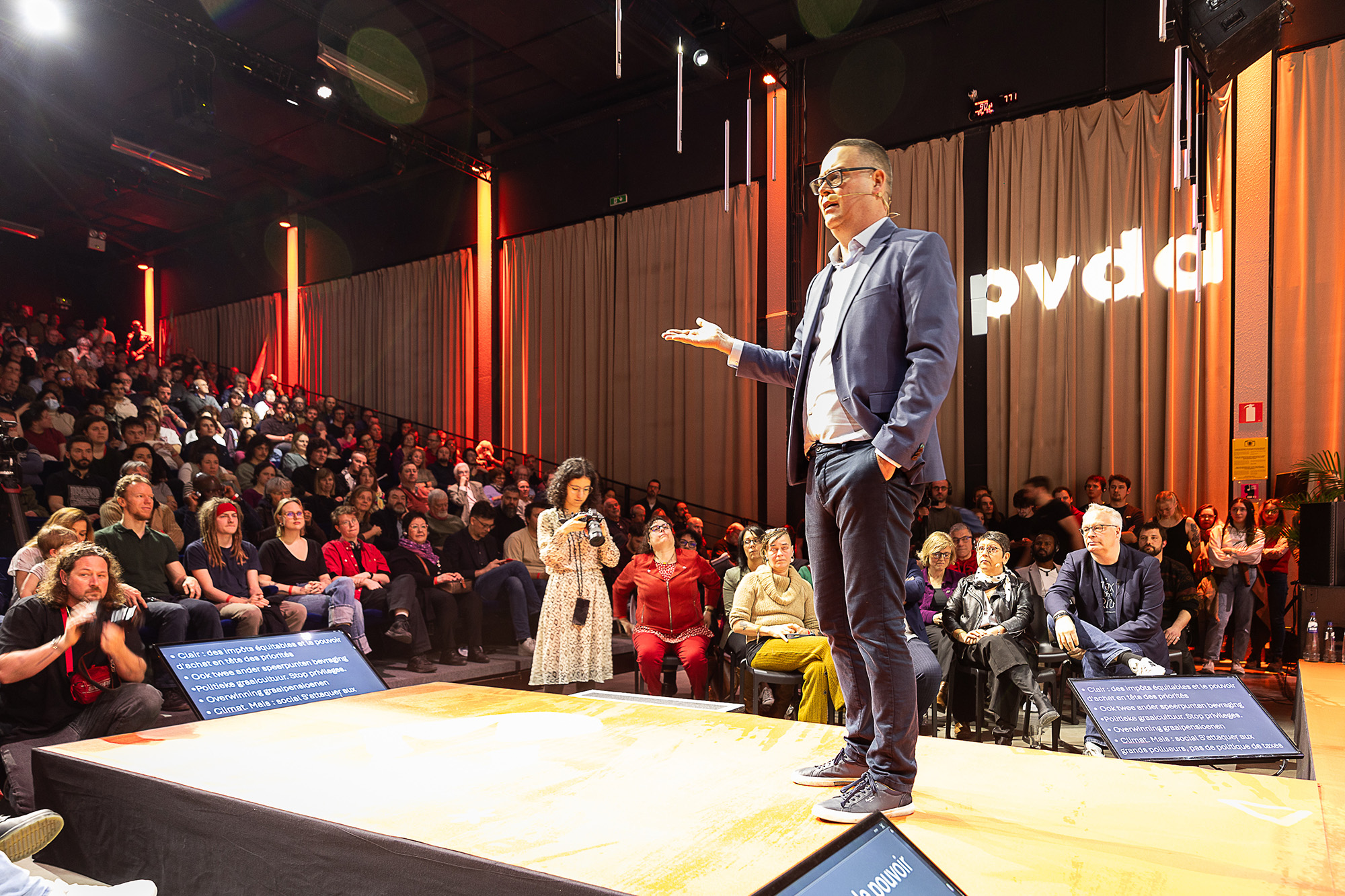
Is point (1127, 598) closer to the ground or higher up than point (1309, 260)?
closer to the ground

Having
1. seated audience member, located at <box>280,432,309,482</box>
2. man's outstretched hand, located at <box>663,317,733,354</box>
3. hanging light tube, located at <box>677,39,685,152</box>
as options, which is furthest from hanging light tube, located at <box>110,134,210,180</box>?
man's outstretched hand, located at <box>663,317,733,354</box>

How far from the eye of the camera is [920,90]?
28.3ft

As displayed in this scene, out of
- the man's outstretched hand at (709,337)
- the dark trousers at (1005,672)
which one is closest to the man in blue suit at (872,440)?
the man's outstretched hand at (709,337)

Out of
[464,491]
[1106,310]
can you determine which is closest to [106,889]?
[464,491]

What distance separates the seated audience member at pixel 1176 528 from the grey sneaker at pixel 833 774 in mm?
5376

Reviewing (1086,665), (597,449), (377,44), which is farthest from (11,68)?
(1086,665)

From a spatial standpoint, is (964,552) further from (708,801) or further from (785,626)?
(708,801)

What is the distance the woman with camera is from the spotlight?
282 inches

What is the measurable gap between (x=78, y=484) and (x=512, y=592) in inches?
113

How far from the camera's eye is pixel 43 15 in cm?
773

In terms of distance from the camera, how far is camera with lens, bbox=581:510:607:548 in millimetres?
4086

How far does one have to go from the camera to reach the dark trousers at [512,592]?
19.1 feet

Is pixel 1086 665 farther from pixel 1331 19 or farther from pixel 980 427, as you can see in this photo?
pixel 1331 19

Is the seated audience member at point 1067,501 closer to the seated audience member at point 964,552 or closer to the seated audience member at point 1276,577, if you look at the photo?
the seated audience member at point 1276,577
